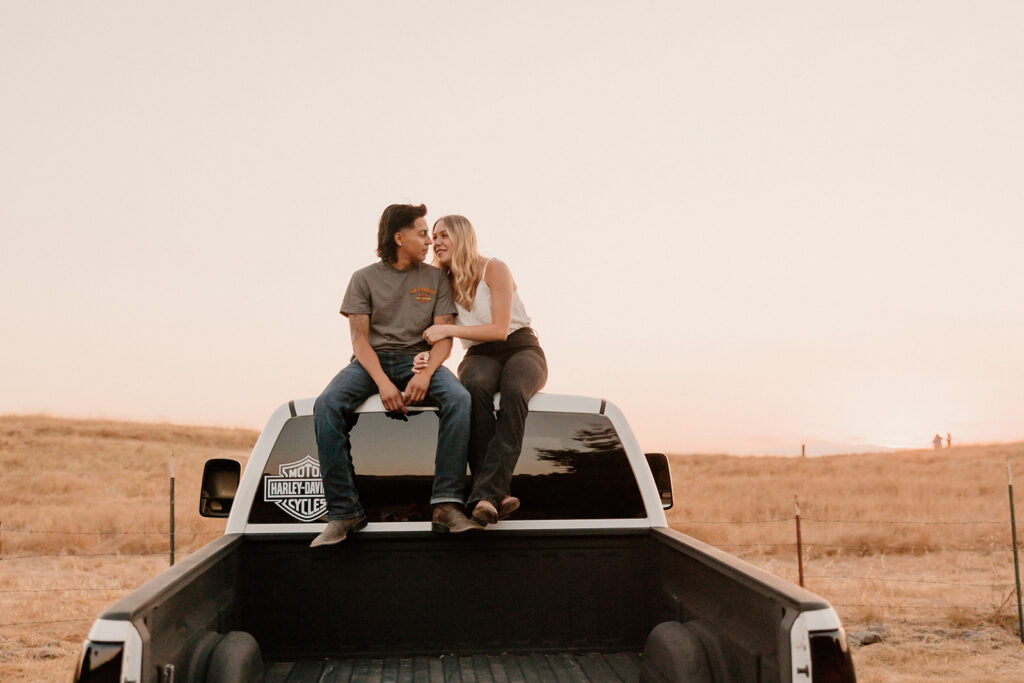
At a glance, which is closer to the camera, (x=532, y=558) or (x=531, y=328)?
(x=532, y=558)

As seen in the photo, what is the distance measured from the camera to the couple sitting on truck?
3682 millimetres

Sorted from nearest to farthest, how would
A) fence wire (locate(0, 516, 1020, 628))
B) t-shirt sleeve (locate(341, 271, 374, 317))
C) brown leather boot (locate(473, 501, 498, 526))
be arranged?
brown leather boot (locate(473, 501, 498, 526)) < t-shirt sleeve (locate(341, 271, 374, 317)) < fence wire (locate(0, 516, 1020, 628))

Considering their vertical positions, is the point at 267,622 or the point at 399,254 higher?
the point at 399,254

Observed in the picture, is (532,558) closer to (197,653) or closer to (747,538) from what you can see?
(197,653)

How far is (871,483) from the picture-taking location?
2878 cm

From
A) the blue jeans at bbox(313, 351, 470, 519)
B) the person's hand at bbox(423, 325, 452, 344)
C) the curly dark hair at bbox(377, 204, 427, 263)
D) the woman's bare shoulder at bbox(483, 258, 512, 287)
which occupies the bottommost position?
the blue jeans at bbox(313, 351, 470, 519)

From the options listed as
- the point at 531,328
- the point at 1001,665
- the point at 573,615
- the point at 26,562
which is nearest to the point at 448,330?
the point at 531,328

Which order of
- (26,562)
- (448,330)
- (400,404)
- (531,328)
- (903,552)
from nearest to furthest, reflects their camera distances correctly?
(400,404) → (448,330) → (531,328) → (26,562) → (903,552)

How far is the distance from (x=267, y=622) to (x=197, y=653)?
1.00 metres

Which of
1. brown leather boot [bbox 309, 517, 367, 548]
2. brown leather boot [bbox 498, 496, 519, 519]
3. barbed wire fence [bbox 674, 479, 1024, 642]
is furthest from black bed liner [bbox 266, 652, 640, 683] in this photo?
barbed wire fence [bbox 674, 479, 1024, 642]

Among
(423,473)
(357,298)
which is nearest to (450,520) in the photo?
(423,473)

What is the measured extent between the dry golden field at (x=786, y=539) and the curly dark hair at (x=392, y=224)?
6442 millimetres

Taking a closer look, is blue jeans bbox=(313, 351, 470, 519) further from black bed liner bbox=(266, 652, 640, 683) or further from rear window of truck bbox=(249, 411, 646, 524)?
black bed liner bbox=(266, 652, 640, 683)

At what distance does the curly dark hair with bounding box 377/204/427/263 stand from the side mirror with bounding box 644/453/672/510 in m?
1.56
